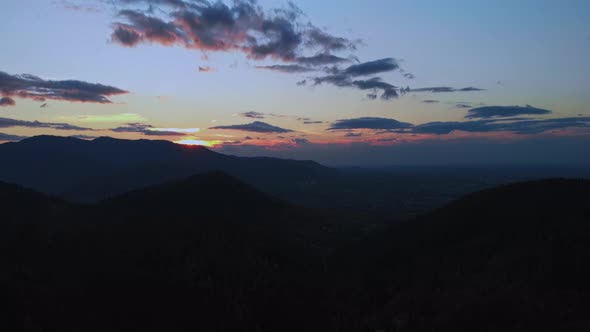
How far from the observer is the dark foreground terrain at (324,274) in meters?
29.1

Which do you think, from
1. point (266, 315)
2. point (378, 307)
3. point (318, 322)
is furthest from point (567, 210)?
point (266, 315)

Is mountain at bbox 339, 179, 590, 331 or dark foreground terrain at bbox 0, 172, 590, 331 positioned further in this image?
dark foreground terrain at bbox 0, 172, 590, 331

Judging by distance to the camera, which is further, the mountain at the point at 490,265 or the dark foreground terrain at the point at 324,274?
the dark foreground terrain at the point at 324,274

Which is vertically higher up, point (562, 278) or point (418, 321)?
point (562, 278)

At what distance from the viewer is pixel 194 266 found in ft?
149

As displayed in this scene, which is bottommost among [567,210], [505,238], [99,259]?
[99,259]

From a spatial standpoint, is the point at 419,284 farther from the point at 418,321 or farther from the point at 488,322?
the point at 488,322

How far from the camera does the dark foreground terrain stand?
95.3ft

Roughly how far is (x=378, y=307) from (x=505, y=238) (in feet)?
74.3

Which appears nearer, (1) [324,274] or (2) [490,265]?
(2) [490,265]

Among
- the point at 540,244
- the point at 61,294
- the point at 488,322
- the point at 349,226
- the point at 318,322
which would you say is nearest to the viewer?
the point at 488,322

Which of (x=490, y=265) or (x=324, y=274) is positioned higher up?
(x=490, y=265)

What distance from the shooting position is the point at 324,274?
54.0 metres

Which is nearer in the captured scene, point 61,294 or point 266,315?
point 61,294
